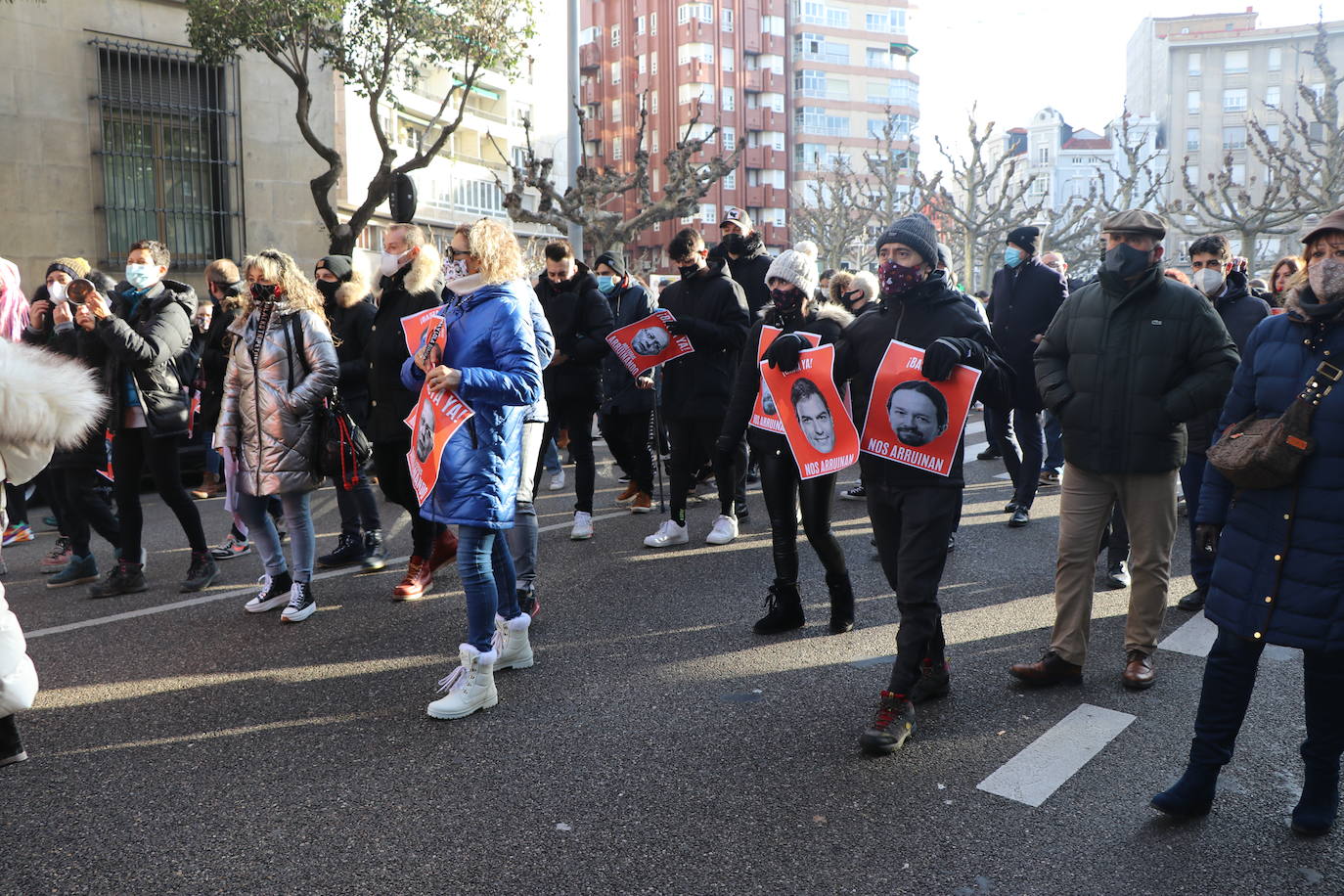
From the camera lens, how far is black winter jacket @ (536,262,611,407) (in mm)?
7945

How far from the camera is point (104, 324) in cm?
624

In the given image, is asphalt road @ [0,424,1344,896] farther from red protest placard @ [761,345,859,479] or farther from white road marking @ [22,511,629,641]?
red protest placard @ [761,345,859,479]

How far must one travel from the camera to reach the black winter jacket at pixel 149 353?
633cm

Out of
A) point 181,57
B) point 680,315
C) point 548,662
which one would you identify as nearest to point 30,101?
point 181,57

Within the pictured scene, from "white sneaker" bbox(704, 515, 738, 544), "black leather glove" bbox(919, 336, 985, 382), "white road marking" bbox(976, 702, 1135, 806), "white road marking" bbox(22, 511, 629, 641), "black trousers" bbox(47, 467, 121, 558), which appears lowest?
"white road marking" bbox(22, 511, 629, 641)

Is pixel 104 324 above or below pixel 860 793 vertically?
above

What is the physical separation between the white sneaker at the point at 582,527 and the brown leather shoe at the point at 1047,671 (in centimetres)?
371

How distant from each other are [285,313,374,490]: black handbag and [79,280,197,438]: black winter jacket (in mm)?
1013

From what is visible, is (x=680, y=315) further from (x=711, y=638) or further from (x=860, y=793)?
(x=860, y=793)

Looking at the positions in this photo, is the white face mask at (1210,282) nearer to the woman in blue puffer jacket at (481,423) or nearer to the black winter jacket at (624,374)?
the black winter jacket at (624,374)

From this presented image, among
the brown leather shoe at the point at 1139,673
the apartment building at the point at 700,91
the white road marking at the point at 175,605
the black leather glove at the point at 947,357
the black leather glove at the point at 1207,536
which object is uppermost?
the apartment building at the point at 700,91

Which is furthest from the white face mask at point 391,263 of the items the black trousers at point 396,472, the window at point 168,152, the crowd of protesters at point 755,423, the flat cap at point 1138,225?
the window at point 168,152

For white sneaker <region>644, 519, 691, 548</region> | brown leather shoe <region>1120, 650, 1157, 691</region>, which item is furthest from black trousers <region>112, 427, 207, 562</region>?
brown leather shoe <region>1120, 650, 1157, 691</region>

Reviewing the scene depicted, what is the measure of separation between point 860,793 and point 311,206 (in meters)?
20.6
